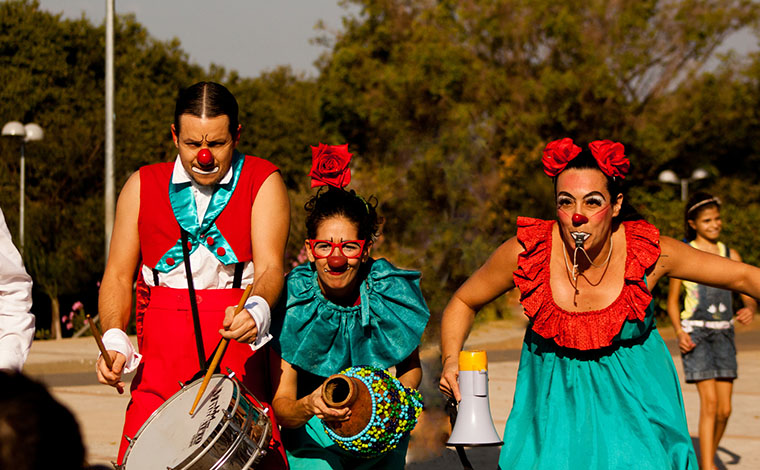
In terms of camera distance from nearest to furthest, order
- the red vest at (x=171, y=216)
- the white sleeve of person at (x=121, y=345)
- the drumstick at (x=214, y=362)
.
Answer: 1. the drumstick at (x=214, y=362)
2. the white sleeve of person at (x=121, y=345)
3. the red vest at (x=171, y=216)

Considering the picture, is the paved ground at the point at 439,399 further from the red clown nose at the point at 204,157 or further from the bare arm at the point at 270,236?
the red clown nose at the point at 204,157

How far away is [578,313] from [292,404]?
48.5 inches

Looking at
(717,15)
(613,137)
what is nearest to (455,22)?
(613,137)

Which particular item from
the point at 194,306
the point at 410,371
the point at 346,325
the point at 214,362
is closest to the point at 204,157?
the point at 194,306

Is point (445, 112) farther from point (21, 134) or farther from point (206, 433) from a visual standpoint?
point (206, 433)

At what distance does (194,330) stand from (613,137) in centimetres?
2653

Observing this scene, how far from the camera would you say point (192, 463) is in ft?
10.8

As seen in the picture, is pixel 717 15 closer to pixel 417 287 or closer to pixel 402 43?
pixel 402 43

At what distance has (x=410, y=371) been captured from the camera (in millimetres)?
4379

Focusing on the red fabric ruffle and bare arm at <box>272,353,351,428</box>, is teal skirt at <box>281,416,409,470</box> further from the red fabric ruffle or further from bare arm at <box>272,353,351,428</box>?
the red fabric ruffle

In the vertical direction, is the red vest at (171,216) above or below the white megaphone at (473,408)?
above

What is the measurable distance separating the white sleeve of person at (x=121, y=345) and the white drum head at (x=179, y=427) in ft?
1.05

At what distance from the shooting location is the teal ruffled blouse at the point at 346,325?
4.21 m

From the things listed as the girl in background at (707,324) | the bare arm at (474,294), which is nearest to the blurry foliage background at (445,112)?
the girl in background at (707,324)
